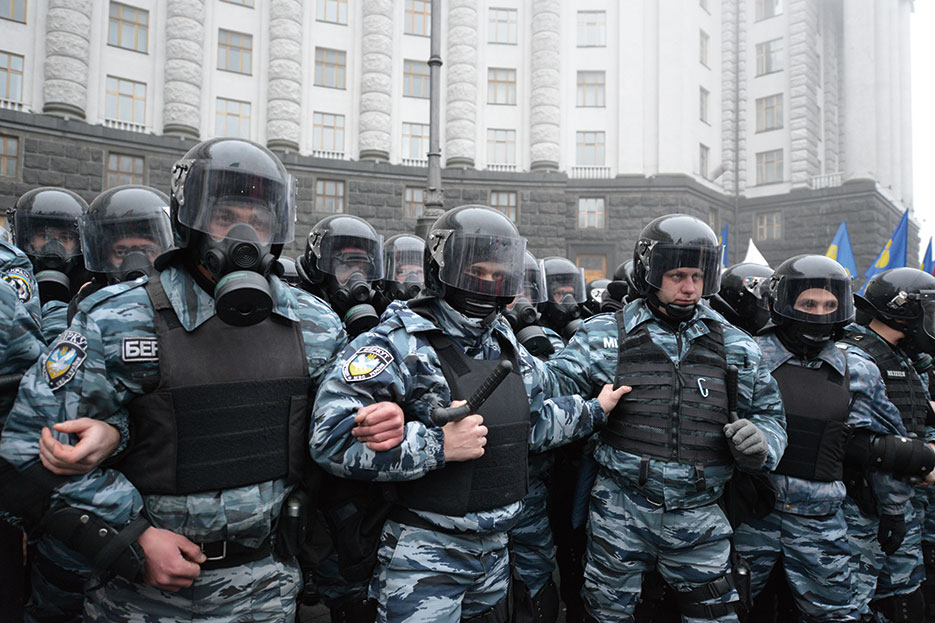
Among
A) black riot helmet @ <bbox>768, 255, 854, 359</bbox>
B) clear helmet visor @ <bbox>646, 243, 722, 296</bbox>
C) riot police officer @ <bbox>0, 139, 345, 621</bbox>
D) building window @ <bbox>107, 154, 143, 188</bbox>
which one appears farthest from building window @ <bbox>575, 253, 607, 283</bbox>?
riot police officer @ <bbox>0, 139, 345, 621</bbox>

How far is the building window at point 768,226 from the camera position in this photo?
2595 centimetres

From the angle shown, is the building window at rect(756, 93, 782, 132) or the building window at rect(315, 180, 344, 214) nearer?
the building window at rect(315, 180, 344, 214)

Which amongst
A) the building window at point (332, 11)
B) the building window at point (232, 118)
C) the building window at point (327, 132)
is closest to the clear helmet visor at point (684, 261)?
the building window at point (232, 118)

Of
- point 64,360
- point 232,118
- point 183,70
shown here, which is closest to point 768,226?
point 232,118

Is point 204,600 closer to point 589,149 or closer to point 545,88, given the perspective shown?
point 545,88

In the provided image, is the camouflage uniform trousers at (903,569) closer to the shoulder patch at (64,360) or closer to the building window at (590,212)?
the shoulder patch at (64,360)

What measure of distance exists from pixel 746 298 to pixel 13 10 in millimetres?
20712

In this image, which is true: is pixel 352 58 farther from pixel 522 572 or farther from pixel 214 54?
pixel 522 572

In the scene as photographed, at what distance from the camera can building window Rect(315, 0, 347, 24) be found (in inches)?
853

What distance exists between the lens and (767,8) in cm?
2744

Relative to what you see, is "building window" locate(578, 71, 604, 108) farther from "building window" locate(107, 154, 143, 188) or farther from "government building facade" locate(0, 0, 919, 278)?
"building window" locate(107, 154, 143, 188)

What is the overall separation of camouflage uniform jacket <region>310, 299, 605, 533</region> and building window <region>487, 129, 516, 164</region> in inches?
830

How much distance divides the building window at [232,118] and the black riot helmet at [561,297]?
682 inches

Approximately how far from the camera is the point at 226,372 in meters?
2.07
